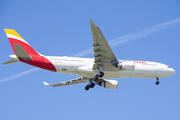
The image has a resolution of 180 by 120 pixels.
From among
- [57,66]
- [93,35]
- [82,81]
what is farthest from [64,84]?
[93,35]


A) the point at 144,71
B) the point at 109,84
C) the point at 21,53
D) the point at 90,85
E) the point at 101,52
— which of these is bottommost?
the point at 21,53

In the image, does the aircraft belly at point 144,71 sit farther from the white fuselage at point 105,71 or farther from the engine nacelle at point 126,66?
the engine nacelle at point 126,66

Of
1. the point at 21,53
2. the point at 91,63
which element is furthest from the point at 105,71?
the point at 21,53

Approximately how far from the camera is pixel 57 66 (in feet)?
107

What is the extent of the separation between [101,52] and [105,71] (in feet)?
12.7

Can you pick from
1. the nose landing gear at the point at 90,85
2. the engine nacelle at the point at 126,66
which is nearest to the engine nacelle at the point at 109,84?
the nose landing gear at the point at 90,85

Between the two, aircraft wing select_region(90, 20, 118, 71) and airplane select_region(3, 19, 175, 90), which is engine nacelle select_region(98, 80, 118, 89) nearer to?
airplane select_region(3, 19, 175, 90)

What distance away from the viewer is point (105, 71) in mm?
33844

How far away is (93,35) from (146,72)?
1097 centimetres

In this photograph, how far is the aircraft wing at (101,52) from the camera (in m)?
27.8

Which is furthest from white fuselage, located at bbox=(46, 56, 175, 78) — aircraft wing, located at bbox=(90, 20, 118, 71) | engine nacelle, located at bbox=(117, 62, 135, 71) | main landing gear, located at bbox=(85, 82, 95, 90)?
main landing gear, located at bbox=(85, 82, 95, 90)

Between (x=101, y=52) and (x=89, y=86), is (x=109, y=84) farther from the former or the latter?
(x=101, y=52)

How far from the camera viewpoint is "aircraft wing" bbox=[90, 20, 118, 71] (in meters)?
27.8

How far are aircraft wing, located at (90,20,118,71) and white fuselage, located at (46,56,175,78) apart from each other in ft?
3.18
